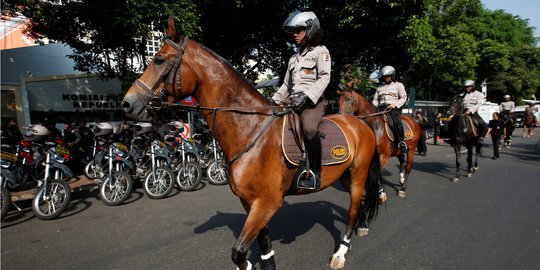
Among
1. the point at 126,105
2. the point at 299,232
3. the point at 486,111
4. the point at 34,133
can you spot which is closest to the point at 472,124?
the point at 299,232

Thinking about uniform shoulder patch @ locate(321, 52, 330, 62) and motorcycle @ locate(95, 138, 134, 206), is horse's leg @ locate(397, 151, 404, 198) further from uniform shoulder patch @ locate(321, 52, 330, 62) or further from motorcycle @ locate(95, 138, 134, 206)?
motorcycle @ locate(95, 138, 134, 206)

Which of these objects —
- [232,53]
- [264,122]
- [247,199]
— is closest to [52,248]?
[247,199]

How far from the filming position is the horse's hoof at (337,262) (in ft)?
10.7

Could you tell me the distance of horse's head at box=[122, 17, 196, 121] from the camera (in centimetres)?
241

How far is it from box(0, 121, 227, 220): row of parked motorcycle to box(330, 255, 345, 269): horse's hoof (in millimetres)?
2180

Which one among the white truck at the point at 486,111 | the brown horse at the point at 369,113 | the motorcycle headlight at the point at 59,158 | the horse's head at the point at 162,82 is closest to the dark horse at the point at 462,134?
the brown horse at the point at 369,113

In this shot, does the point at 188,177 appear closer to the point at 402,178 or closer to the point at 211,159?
the point at 211,159

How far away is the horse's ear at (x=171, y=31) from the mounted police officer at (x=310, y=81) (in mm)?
1056

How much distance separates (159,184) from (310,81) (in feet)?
16.2

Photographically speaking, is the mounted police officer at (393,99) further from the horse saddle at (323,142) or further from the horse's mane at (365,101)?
the horse saddle at (323,142)

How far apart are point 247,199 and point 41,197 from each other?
4.71 meters

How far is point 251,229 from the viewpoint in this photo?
8.42 ft

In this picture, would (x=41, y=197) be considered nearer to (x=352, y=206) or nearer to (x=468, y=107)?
(x=352, y=206)

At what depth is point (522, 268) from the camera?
3156 millimetres
